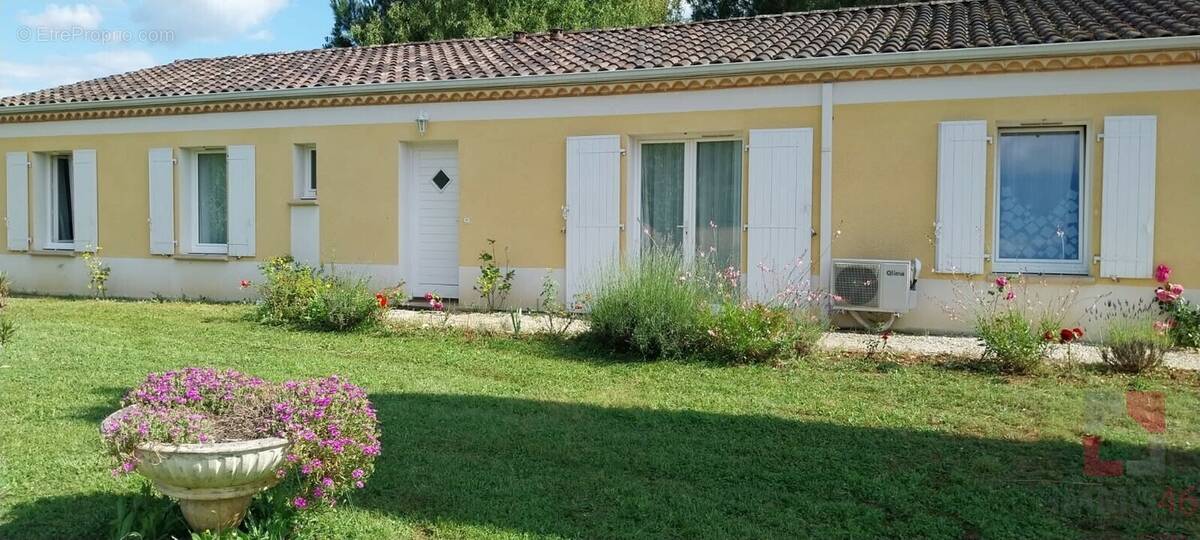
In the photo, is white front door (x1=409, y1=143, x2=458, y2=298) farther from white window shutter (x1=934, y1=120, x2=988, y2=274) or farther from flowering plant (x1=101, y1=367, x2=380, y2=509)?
flowering plant (x1=101, y1=367, x2=380, y2=509)

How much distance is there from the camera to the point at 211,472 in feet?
11.0

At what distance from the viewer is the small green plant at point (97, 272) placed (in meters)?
12.7

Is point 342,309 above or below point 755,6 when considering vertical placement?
below

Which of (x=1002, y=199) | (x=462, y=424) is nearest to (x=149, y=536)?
(x=462, y=424)

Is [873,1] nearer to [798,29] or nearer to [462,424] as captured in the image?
[798,29]

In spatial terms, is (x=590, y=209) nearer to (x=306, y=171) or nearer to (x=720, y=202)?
(x=720, y=202)

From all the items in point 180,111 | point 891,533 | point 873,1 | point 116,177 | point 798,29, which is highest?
point 873,1

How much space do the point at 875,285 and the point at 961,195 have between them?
47.5 inches

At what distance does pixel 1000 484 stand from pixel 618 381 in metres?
3.13

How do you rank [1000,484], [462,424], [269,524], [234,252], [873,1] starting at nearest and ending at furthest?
[269,524] < [1000,484] < [462,424] < [234,252] < [873,1]

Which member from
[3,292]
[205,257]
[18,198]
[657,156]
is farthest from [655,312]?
[18,198]

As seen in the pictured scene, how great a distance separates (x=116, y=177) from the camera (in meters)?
12.8

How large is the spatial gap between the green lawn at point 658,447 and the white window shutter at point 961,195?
1978 millimetres

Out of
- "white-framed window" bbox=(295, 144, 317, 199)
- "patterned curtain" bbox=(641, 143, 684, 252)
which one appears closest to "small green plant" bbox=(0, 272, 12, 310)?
"white-framed window" bbox=(295, 144, 317, 199)
